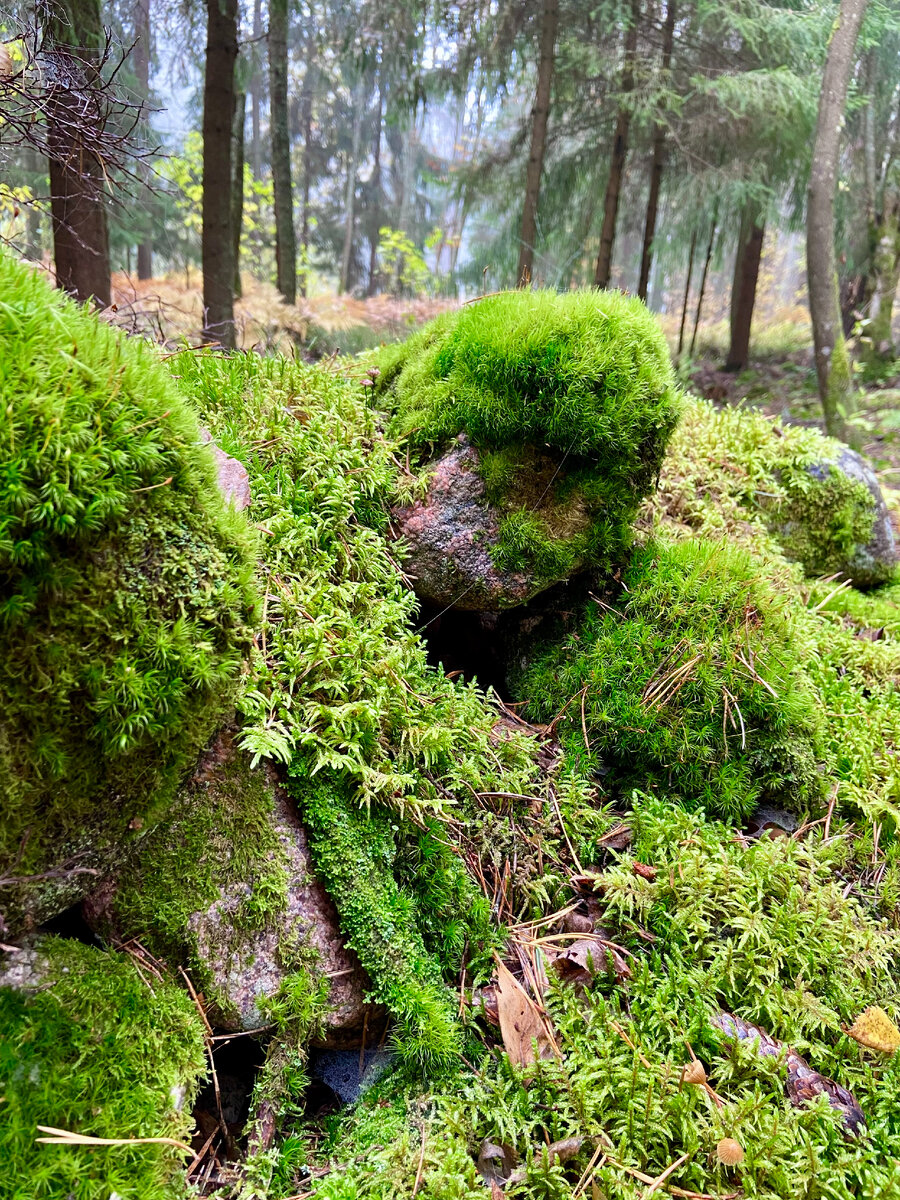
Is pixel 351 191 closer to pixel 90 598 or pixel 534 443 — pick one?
pixel 534 443

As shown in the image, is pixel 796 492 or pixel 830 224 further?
pixel 830 224

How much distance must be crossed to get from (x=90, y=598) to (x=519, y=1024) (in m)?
1.65

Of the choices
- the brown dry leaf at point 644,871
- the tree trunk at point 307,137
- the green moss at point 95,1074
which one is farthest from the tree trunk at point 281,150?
the green moss at point 95,1074

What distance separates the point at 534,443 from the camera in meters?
2.56

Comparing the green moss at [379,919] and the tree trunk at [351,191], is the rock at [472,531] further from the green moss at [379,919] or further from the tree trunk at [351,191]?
the tree trunk at [351,191]

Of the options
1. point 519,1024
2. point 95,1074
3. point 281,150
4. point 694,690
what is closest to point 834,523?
point 694,690

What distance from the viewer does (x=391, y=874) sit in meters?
1.87

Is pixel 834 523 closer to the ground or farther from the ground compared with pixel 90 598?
closer to the ground

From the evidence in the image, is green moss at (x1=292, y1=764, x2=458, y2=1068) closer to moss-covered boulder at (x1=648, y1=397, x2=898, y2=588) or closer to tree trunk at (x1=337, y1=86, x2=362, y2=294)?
moss-covered boulder at (x1=648, y1=397, x2=898, y2=588)

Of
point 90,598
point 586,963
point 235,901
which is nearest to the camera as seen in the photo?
point 90,598

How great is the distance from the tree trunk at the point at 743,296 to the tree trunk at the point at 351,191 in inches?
464

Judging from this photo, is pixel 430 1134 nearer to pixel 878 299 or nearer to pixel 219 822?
pixel 219 822

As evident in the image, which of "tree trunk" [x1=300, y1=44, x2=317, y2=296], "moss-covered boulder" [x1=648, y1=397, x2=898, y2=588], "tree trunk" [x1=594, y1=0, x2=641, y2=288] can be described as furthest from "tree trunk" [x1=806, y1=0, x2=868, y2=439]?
"tree trunk" [x1=300, y1=44, x2=317, y2=296]

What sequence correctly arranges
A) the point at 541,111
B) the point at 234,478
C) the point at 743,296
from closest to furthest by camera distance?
1. the point at 234,478
2. the point at 541,111
3. the point at 743,296
